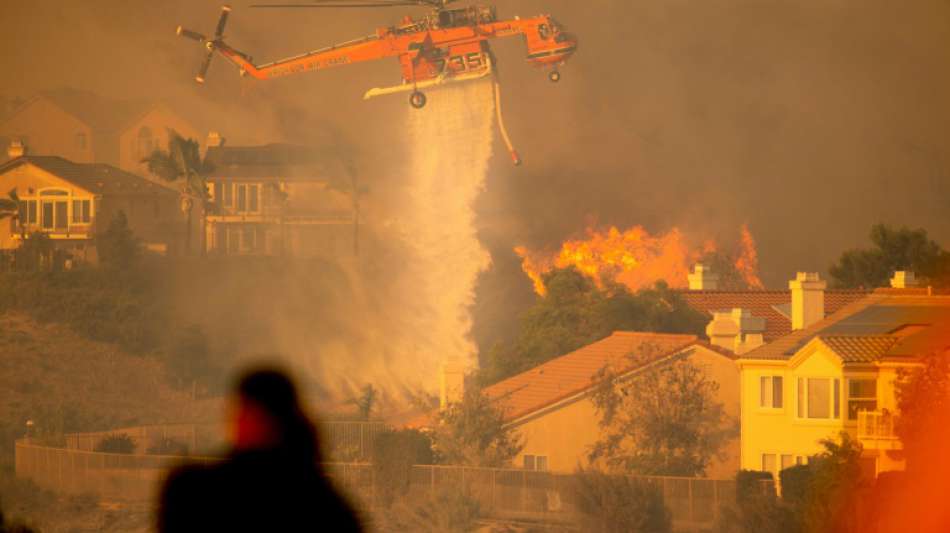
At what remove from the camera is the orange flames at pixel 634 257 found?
9350 cm

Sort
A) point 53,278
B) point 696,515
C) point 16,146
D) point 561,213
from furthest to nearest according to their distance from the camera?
1. point 16,146
2. point 561,213
3. point 53,278
4. point 696,515

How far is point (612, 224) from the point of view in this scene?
97.2m

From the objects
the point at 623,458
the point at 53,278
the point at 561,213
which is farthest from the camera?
the point at 561,213

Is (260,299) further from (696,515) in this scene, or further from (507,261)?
(696,515)

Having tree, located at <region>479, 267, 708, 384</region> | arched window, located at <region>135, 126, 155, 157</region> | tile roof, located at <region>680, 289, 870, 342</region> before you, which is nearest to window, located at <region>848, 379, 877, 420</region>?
tile roof, located at <region>680, 289, 870, 342</region>

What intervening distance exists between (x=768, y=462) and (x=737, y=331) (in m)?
8.27

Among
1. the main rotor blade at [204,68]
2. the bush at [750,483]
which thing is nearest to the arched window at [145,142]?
the main rotor blade at [204,68]

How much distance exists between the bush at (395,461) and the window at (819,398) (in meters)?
10.6

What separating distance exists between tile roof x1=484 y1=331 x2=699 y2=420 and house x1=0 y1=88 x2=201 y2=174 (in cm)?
4603

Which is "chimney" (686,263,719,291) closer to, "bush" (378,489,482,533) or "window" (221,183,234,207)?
"bush" (378,489,482,533)

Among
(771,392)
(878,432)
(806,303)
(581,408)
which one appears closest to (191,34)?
(806,303)

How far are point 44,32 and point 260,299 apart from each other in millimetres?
24219

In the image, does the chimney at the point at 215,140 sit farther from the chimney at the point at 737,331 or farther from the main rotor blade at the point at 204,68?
the chimney at the point at 737,331

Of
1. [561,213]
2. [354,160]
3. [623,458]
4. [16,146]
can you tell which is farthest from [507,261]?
[623,458]
